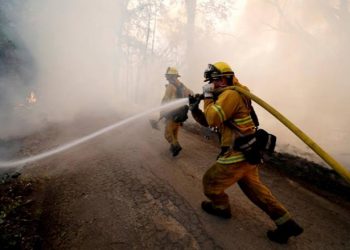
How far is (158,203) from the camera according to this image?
13.5 ft

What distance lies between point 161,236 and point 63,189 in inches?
85.1

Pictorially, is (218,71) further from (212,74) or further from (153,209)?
(153,209)

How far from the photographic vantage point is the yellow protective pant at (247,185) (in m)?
3.22

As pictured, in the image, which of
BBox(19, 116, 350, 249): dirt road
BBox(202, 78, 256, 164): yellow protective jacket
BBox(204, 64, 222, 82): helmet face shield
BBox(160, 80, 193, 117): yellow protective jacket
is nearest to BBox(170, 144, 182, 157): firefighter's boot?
BBox(19, 116, 350, 249): dirt road

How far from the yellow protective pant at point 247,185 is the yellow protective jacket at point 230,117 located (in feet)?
0.39

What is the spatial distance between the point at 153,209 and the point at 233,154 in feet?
4.98

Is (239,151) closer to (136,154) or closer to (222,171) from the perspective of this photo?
(222,171)

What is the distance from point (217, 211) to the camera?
12.2 feet

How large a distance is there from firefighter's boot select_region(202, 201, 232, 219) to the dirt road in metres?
0.07

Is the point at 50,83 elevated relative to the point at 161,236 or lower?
lower

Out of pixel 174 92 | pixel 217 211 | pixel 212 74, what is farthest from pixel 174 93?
pixel 217 211

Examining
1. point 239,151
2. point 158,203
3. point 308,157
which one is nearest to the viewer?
point 239,151

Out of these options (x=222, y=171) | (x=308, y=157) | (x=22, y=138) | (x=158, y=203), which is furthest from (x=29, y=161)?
(x=308, y=157)

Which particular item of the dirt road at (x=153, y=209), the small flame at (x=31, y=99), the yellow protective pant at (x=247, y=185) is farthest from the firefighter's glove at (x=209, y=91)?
the small flame at (x=31, y=99)
